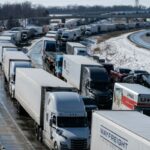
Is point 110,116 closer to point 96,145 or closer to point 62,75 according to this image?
point 96,145

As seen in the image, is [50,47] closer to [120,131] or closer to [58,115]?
[58,115]

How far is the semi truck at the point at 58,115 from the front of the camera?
22.8 meters

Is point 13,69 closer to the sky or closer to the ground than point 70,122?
closer to the ground

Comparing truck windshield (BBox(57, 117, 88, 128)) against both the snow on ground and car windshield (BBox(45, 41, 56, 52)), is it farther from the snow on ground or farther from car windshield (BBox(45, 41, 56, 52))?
car windshield (BBox(45, 41, 56, 52))

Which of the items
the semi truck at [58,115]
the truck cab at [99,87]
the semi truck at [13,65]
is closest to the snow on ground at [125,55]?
the semi truck at [13,65]

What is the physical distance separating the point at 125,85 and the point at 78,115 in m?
8.78

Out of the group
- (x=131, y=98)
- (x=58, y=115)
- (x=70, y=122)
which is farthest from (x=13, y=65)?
(x=70, y=122)

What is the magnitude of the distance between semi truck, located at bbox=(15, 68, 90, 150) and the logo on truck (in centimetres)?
368

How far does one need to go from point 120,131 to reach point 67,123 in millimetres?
6072

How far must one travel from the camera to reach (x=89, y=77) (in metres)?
36.6

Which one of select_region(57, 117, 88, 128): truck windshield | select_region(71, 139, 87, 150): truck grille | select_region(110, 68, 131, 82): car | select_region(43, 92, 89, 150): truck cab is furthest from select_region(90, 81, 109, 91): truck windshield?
select_region(71, 139, 87, 150): truck grille

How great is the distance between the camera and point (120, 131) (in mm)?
17734

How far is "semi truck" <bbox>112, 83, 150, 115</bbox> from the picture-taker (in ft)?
94.6

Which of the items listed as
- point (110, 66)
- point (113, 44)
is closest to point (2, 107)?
point (110, 66)
